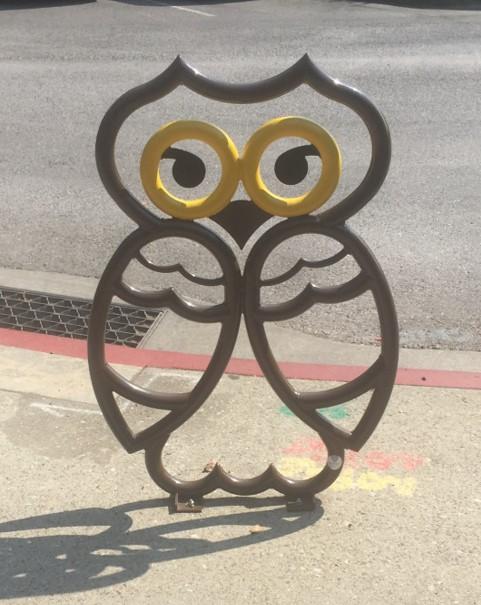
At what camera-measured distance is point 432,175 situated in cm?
764

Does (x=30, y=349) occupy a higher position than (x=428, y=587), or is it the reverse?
(x=30, y=349)

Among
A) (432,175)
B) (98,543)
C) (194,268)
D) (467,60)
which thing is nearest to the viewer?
(98,543)

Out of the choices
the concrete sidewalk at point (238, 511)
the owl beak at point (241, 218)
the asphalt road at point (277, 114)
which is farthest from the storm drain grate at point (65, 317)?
the owl beak at point (241, 218)

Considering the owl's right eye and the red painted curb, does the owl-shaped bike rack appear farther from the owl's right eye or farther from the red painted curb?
Result: the red painted curb

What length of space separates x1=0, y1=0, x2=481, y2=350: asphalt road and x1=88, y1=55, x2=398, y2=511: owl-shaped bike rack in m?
1.61

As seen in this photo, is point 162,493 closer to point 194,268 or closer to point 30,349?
point 30,349

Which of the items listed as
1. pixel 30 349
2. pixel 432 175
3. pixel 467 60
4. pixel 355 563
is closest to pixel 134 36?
pixel 467 60

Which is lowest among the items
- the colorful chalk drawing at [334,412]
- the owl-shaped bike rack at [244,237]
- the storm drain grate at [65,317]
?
the colorful chalk drawing at [334,412]

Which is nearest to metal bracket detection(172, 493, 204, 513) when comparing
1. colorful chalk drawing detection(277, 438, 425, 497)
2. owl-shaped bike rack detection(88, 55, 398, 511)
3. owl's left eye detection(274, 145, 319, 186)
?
owl-shaped bike rack detection(88, 55, 398, 511)

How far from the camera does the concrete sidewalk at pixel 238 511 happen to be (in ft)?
10.6

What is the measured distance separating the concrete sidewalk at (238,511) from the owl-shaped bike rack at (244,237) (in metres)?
0.18

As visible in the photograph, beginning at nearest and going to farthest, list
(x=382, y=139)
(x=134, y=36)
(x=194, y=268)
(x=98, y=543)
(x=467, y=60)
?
(x=382, y=139), (x=98, y=543), (x=194, y=268), (x=467, y=60), (x=134, y=36)

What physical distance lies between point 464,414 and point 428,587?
3.82 ft

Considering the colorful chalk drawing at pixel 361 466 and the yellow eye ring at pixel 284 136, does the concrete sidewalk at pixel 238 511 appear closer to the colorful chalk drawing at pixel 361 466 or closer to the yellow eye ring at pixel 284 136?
the colorful chalk drawing at pixel 361 466
